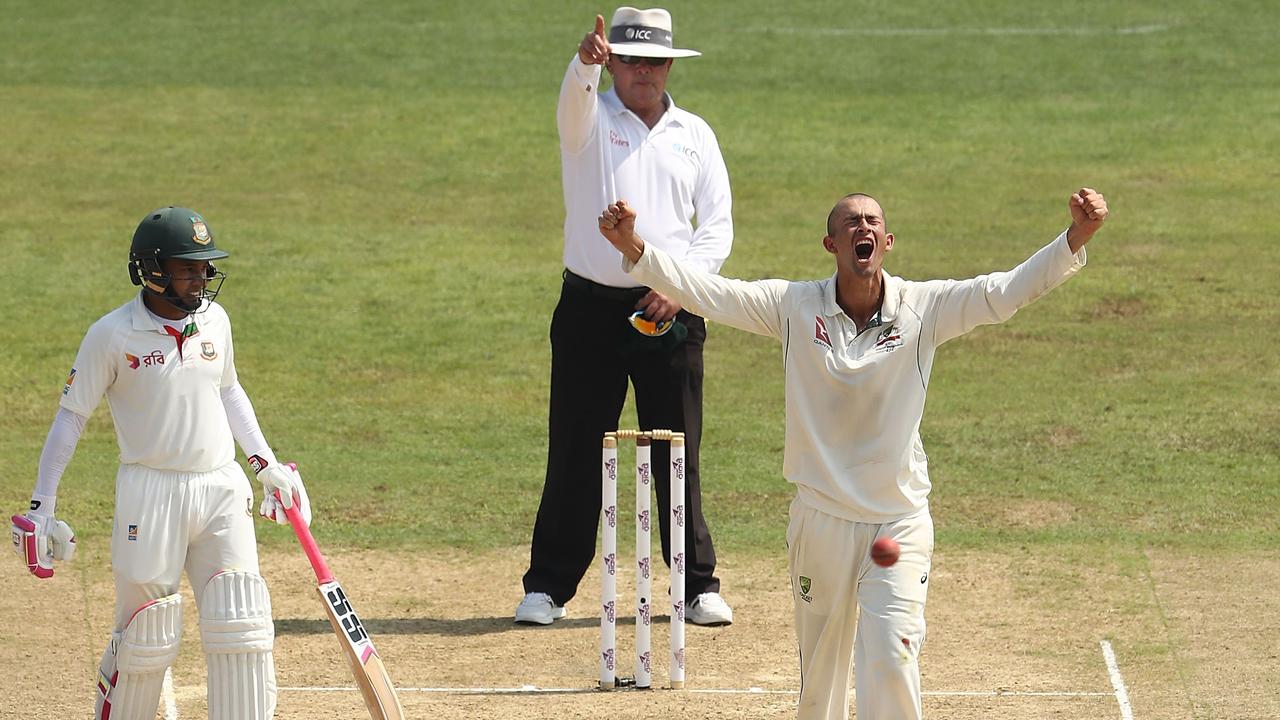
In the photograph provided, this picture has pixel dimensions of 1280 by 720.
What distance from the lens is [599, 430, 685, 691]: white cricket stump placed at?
25.0 feet

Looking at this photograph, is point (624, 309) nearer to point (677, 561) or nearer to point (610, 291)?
point (610, 291)

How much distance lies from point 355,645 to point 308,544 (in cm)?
40

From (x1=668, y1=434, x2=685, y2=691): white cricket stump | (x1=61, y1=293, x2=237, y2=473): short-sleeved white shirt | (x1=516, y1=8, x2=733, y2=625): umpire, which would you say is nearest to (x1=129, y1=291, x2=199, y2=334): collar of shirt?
(x1=61, y1=293, x2=237, y2=473): short-sleeved white shirt

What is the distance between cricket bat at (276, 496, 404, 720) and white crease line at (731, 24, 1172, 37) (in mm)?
16833

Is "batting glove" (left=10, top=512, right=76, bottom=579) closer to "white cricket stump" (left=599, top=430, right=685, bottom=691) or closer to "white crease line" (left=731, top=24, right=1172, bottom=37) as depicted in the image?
"white cricket stump" (left=599, top=430, right=685, bottom=691)

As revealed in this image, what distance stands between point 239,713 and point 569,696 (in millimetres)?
1644

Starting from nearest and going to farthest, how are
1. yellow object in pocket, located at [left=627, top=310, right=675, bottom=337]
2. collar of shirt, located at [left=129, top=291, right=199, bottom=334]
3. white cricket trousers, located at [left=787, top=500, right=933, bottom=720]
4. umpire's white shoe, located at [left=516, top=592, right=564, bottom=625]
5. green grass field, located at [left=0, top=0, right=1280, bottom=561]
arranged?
1. white cricket trousers, located at [left=787, top=500, right=933, bottom=720]
2. collar of shirt, located at [left=129, top=291, right=199, bottom=334]
3. yellow object in pocket, located at [left=627, top=310, right=675, bottom=337]
4. umpire's white shoe, located at [left=516, top=592, right=564, bottom=625]
5. green grass field, located at [left=0, top=0, right=1280, bottom=561]

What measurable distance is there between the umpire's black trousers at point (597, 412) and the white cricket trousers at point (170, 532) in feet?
7.22

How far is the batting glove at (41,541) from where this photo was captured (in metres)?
6.38

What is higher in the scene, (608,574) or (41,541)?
(41,541)

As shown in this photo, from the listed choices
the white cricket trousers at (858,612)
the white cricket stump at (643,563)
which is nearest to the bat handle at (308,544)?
the white cricket stump at (643,563)

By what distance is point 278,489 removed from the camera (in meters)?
6.79

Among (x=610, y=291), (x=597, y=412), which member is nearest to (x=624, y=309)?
(x=610, y=291)

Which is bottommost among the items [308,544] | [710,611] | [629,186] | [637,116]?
[710,611]
